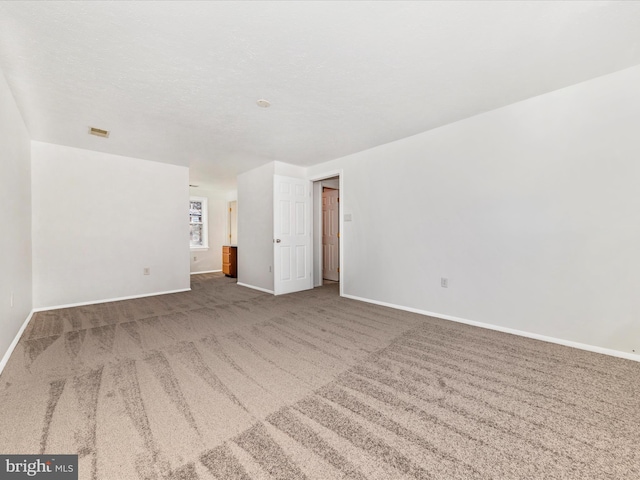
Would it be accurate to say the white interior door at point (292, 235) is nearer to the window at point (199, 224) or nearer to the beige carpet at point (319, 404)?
the beige carpet at point (319, 404)

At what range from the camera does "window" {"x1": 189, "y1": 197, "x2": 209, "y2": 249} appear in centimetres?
783

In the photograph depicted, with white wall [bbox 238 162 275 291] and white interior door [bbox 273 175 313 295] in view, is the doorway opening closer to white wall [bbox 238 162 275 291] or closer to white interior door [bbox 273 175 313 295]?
white interior door [bbox 273 175 313 295]

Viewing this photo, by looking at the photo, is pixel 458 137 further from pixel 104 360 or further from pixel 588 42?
pixel 104 360

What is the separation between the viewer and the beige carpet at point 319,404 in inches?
50.8

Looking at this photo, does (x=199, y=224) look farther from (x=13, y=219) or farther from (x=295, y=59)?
(x=295, y=59)

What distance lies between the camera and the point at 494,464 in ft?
4.18

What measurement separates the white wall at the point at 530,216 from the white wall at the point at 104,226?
4.06m

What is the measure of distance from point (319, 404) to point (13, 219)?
3559 millimetres

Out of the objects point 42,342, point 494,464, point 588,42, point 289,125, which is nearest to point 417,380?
point 494,464

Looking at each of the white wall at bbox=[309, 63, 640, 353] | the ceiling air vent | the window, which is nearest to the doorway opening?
the white wall at bbox=[309, 63, 640, 353]

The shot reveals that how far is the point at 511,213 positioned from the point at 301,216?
11.1ft

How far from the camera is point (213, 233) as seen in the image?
320 inches

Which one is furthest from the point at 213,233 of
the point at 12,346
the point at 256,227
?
the point at 12,346

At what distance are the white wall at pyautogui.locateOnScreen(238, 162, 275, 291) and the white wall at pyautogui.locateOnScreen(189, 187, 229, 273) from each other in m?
2.50
